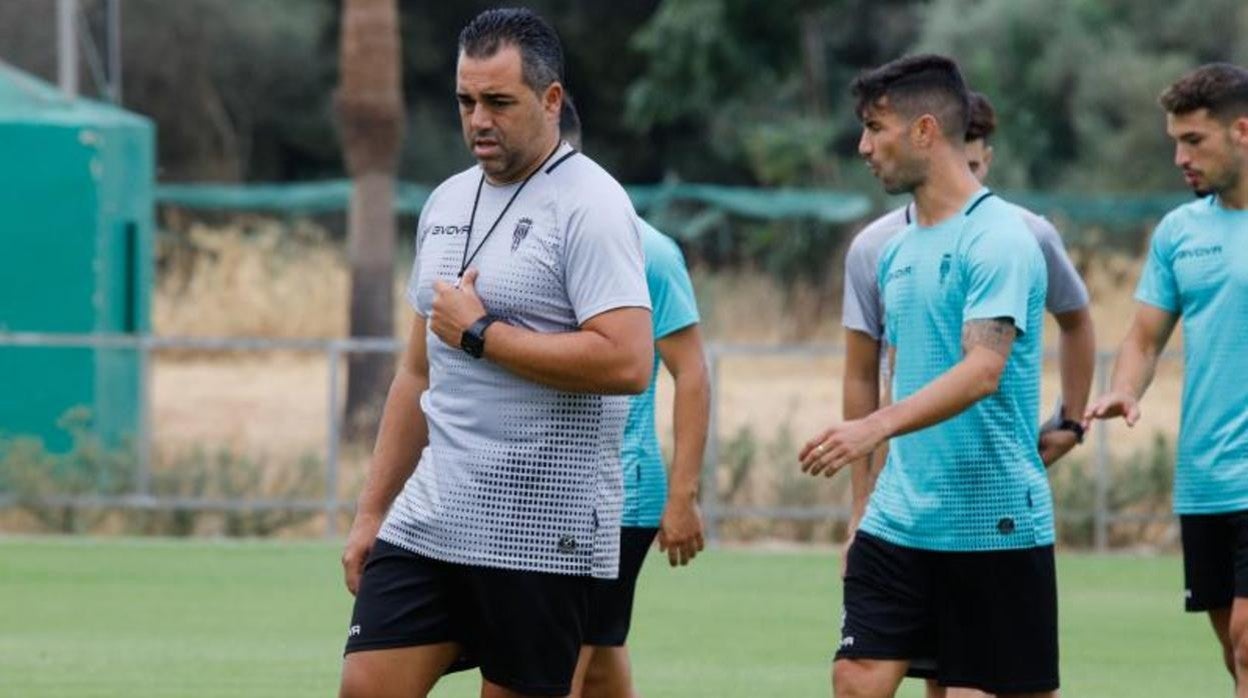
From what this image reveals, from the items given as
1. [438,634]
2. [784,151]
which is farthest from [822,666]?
[784,151]

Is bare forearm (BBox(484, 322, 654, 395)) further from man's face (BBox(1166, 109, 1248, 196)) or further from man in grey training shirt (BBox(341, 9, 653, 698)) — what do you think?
man's face (BBox(1166, 109, 1248, 196))

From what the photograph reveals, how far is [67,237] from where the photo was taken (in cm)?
2184

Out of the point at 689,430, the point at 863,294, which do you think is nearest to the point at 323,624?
the point at 863,294

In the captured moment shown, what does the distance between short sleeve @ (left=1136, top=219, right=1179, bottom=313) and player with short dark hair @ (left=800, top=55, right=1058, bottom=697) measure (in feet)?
4.16

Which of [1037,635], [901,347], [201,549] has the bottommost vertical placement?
[201,549]

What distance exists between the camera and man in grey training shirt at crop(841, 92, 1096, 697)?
8.17 m

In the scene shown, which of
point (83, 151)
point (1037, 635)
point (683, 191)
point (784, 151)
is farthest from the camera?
point (784, 151)

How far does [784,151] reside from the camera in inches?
1511

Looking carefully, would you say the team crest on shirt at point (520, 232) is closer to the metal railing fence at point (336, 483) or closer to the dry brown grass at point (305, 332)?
the metal railing fence at point (336, 483)

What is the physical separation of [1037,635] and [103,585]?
8.98 meters

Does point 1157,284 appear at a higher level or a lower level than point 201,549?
higher

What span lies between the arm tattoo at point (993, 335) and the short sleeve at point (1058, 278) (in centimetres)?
120

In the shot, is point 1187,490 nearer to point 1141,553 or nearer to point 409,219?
point 1141,553

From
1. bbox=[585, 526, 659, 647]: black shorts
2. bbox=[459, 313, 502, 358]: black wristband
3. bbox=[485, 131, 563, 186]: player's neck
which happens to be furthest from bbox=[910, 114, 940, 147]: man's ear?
bbox=[459, 313, 502, 358]: black wristband
